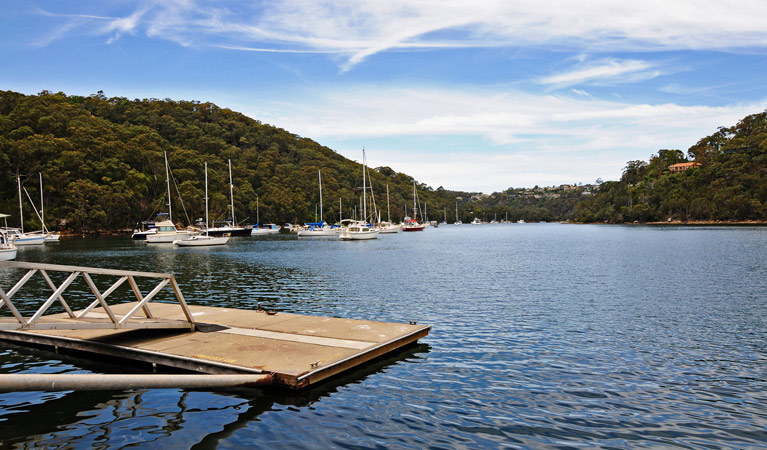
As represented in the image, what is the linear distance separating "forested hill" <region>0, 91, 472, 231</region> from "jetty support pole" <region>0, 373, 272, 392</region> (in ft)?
365

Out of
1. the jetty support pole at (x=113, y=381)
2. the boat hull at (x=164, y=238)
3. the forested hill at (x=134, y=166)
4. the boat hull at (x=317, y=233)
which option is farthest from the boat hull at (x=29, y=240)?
the jetty support pole at (x=113, y=381)

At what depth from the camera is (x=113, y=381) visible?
26.7 feet

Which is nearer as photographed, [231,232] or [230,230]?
[230,230]

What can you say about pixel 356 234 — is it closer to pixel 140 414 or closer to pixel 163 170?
pixel 163 170

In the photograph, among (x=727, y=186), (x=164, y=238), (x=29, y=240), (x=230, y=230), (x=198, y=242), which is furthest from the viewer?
(x=727, y=186)

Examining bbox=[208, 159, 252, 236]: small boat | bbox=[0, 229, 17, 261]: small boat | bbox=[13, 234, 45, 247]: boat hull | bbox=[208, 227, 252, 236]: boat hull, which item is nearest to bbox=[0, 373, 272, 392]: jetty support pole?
bbox=[0, 229, 17, 261]: small boat

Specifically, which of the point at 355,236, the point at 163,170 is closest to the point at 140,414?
the point at 355,236

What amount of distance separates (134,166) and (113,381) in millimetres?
134030

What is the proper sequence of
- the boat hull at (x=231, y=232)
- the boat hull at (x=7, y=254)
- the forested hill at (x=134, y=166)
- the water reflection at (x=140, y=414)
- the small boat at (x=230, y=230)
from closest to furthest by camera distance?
the water reflection at (x=140, y=414) < the boat hull at (x=7, y=254) < the small boat at (x=230, y=230) < the boat hull at (x=231, y=232) < the forested hill at (x=134, y=166)

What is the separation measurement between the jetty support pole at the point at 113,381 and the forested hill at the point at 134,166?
111259mm

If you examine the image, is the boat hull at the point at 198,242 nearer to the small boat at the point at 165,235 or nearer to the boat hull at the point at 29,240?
the small boat at the point at 165,235

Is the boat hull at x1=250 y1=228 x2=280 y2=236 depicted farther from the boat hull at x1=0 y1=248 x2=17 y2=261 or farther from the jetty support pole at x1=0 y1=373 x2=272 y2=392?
the jetty support pole at x1=0 y1=373 x2=272 y2=392

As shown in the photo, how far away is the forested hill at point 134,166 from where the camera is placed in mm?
105625

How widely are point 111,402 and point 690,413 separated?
11546mm
